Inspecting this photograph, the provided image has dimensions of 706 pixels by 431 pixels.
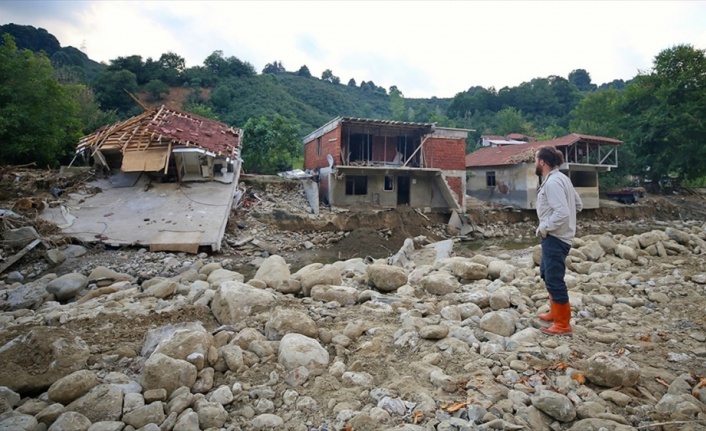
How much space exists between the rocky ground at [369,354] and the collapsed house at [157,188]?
17.3 ft

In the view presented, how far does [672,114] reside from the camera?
24.6 meters

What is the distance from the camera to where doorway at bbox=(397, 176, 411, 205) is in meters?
20.6

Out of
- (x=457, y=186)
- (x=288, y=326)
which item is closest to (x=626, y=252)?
(x=288, y=326)

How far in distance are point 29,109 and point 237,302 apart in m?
17.2

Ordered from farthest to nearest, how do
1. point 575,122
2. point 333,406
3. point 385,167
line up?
point 575,122 < point 385,167 < point 333,406

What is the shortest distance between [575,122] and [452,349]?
3862 cm

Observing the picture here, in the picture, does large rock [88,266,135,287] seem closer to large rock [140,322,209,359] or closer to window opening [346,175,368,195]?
large rock [140,322,209,359]

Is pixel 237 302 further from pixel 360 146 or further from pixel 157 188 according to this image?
pixel 360 146

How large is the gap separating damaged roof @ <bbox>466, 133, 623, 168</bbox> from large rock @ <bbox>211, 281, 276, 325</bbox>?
69.5ft

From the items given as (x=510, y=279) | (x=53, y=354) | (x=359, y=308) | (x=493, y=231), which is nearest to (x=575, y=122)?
(x=493, y=231)

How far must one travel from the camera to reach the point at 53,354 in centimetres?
273

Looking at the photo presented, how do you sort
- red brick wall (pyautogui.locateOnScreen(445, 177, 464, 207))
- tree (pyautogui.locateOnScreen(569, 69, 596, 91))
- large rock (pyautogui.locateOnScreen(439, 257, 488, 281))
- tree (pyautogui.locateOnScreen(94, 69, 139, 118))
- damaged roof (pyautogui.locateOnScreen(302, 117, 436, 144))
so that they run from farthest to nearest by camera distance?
tree (pyautogui.locateOnScreen(569, 69, 596, 91))
tree (pyautogui.locateOnScreen(94, 69, 139, 118))
red brick wall (pyautogui.locateOnScreen(445, 177, 464, 207))
damaged roof (pyautogui.locateOnScreen(302, 117, 436, 144))
large rock (pyautogui.locateOnScreen(439, 257, 488, 281))

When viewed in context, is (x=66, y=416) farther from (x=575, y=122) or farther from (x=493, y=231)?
(x=575, y=122)

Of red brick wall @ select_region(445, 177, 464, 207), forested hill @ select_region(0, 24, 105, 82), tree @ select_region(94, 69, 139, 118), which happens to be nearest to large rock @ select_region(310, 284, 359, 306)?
red brick wall @ select_region(445, 177, 464, 207)
